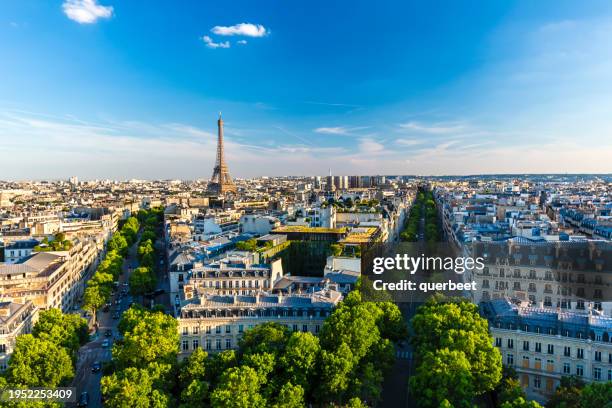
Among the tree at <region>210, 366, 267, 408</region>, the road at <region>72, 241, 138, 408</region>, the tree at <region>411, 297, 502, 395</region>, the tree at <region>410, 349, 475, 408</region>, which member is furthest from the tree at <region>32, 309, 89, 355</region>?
the tree at <region>411, 297, 502, 395</region>

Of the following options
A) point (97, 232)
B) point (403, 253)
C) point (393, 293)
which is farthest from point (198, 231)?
point (393, 293)

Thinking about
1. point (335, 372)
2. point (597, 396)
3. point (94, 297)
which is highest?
point (597, 396)

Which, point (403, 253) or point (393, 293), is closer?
point (393, 293)

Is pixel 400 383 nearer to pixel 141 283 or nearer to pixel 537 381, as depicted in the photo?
pixel 537 381

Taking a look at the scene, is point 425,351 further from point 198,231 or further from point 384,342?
point 198,231

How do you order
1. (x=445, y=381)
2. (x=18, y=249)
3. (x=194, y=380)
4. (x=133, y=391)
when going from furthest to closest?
(x=18, y=249), (x=194, y=380), (x=445, y=381), (x=133, y=391)

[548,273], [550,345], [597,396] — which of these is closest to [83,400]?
[597,396]
